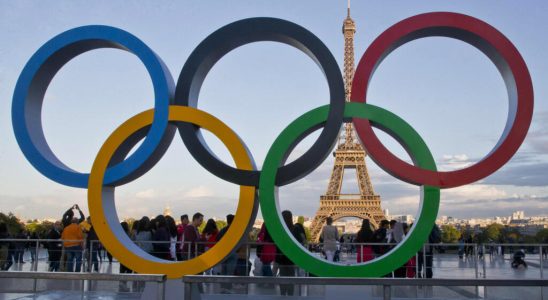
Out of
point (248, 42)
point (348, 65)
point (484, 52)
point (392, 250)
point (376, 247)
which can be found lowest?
point (376, 247)

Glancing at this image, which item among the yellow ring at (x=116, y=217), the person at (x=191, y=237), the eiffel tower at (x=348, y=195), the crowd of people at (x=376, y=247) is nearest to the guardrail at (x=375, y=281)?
the yellow ring at (x=116, y=217)

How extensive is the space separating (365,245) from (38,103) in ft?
25.4

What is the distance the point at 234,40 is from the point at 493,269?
412 inches

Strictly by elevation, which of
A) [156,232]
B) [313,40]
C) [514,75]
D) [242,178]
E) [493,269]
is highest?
[313,40]

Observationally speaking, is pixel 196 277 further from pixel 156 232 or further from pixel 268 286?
pixel 156 232

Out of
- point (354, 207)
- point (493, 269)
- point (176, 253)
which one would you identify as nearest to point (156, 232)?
point (176, 253)

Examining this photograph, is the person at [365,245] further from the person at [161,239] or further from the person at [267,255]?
the person at [161,239]

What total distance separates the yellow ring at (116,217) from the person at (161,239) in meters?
2.08

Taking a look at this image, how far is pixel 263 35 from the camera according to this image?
10602 mm

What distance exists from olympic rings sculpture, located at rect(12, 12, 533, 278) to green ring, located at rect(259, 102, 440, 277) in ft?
0.06

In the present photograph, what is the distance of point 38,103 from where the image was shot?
11273 millimetres

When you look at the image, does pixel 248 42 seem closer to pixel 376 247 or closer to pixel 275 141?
pixel 275 141

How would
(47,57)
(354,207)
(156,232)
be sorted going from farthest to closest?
(354,207)
(156,232)
(47,57)

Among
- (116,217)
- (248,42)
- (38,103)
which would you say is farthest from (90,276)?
(38,103)
